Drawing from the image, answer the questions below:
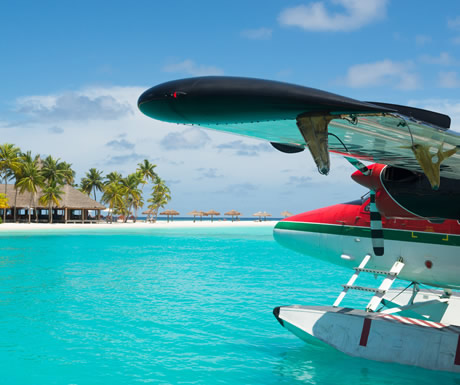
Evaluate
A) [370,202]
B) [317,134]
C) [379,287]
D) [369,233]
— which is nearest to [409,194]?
[370,202]

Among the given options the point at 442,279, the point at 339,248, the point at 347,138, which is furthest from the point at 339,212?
the point at 347,138

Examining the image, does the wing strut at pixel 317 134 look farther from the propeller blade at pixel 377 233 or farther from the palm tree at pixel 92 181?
the palm tree at pixel 92 181

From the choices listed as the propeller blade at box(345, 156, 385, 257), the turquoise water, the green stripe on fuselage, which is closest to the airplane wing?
the propeller blade at box(345, 156, 385, 257)

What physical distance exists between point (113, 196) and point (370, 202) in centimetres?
7521

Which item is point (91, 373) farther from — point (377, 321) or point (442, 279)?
point (442, 279)

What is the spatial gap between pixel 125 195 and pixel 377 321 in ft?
264

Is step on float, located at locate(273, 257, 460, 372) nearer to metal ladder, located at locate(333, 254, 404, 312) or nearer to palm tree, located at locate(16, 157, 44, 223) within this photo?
metal ladder, located at locate(333, 254, 404, 312)

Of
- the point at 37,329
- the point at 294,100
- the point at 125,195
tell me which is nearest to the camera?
the point at 294,100

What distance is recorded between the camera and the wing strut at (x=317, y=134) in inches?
134

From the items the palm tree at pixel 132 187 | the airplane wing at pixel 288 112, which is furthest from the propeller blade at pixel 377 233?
the palm tree at pixel 132 187

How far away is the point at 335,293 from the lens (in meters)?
14.1

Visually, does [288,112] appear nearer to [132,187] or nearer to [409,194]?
[409,194]

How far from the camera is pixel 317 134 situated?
354 centimetres

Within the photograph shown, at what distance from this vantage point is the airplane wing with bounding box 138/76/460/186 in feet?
10.5
